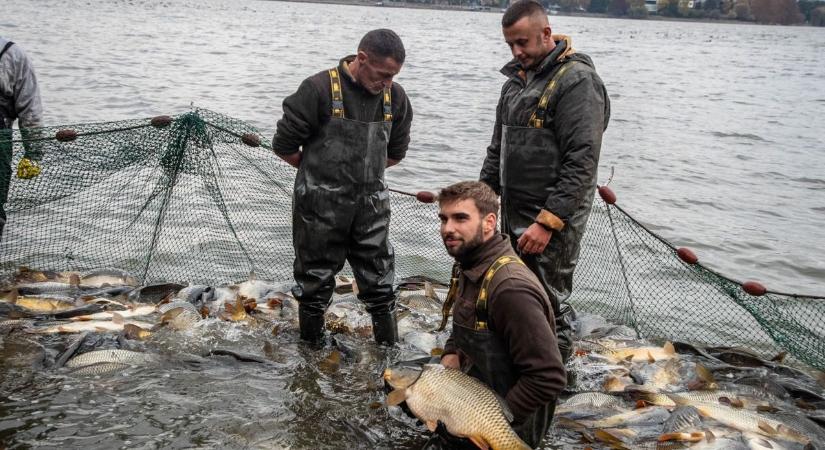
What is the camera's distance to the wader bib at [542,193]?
15.3 feet

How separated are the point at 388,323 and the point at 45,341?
8.26 ft

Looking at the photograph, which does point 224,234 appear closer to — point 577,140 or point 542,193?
point 542,193

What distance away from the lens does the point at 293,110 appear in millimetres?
4984

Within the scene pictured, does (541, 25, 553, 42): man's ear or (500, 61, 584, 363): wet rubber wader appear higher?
(541, 25, 553, 42): man's ear

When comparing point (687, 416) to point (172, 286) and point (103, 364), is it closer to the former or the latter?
point (103, 364)

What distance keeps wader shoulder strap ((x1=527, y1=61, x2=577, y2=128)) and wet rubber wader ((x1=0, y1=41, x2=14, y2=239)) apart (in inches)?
169

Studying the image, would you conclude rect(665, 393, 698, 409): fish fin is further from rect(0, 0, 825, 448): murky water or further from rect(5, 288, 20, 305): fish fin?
rect(5, 288, 20, 305): fish fin

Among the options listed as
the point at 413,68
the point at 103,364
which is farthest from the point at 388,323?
the point at 413,68

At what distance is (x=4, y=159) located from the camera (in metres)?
6.41

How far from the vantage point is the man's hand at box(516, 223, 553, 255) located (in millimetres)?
4535

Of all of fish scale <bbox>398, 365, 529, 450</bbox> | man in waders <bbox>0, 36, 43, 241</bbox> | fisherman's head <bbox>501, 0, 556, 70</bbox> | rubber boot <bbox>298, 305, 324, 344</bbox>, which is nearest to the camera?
fish scale <bbox>398, 365, 529, 450</bbox>

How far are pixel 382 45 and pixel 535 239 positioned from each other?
155 centimetres

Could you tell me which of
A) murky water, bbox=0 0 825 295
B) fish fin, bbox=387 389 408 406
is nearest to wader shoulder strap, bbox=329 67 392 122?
fish fin, bbox=387 389 408 406

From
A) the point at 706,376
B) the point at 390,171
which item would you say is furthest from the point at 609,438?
the point at 390,171
